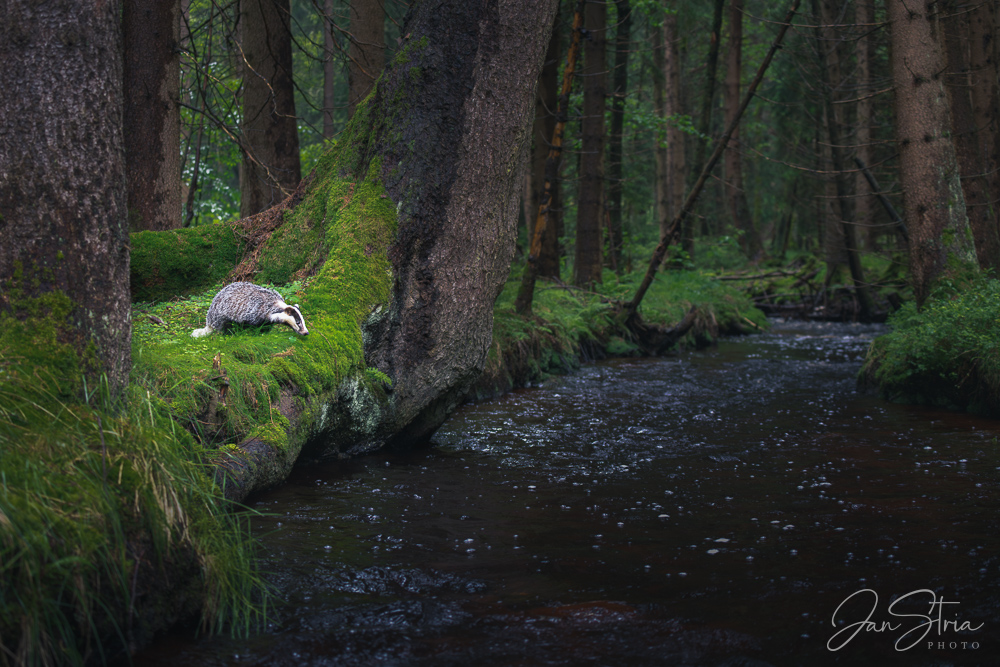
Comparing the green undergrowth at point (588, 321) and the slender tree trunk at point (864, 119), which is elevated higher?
the slender tree trunk at point (864, 119)

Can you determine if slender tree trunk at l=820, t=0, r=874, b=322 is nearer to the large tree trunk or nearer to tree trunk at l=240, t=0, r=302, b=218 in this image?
tree trunk at l=240, t=0, r=302, b=218

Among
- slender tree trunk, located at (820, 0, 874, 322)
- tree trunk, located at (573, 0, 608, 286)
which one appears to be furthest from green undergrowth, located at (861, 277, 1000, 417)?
tree trunk, located at (573, 0, 608, 286)

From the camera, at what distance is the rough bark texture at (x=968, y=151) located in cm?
1187

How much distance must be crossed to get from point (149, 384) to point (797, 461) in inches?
206

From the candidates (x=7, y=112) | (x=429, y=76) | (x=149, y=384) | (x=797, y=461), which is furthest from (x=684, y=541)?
(x=429, y=76)

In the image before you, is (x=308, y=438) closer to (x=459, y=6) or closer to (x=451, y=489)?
(x=451, y=489)

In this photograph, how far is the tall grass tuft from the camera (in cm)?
256

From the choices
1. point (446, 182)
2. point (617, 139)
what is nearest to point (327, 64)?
point (617, 139)

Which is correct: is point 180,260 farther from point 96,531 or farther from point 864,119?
point 864,119

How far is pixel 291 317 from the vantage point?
610 cm

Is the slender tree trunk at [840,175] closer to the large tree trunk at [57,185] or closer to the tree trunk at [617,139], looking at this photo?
the tree trunk at [617,139]

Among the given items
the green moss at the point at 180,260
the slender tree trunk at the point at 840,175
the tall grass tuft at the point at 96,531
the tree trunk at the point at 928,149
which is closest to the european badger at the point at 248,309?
the green moss at the point at 180,260
